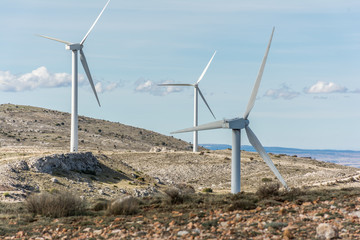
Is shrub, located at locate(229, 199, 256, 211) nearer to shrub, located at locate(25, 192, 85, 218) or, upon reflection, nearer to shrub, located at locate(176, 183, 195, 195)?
shrub, located at locate(25, 192, 85, 218)

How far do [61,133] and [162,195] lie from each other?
101m

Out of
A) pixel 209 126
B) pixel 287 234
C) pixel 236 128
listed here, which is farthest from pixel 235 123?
pixel 287 234

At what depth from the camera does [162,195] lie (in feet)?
190

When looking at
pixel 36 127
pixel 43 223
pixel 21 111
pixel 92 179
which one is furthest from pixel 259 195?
pixel 21 111

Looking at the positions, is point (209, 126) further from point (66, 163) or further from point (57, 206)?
point (66, 163)

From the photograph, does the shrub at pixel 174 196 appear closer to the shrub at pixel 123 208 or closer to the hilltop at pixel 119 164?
the shrub at pixel 123 208

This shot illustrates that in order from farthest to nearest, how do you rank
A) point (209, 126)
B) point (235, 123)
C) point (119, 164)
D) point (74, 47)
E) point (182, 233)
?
1. point (119, 164)
2. point (74, 47)
3. point (209, 126)
4. point (235, 123)
5. point (182, 233)

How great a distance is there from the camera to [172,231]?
23.8 m

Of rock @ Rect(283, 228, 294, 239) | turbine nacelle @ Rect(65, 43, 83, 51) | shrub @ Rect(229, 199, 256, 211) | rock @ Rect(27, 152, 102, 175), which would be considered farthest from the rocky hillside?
rock @ Rect(283, 228, 294, 239)

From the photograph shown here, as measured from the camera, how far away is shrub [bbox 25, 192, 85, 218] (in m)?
32.1

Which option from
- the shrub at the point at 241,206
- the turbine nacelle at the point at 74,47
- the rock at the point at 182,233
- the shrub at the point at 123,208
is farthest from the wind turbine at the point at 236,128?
the turbine nacelle at the point at 74,47

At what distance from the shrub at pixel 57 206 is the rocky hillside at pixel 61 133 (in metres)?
85.5

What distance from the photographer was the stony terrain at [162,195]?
24219 millimetres

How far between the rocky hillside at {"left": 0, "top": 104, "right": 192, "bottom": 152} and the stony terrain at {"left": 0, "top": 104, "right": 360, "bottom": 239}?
120 centimetres
